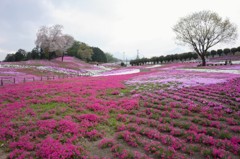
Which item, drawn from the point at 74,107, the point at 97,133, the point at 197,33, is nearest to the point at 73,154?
the point at 97,133

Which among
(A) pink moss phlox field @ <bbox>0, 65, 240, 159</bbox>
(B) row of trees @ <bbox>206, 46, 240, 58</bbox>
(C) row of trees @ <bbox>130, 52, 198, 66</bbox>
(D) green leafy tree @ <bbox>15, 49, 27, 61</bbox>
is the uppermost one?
(D) green leafy tree @ <bbox>15, 49, 27, 61</bbox>

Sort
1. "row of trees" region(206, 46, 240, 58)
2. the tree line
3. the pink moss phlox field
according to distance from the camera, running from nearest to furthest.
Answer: the pink moss phlox field → "row of trees" region(206, 46, 240, 58) → the tree line

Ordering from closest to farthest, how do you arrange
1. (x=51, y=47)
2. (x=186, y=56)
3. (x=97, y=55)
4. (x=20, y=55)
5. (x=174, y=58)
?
1. (x=51, y=47)
2. (x=186, y=56)
3. (x=174, y=58)
4. (x=20, y=55)
5. (x=97, y=55)

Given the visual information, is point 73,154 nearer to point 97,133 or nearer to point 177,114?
point 97,133

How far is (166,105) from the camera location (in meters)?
11.5

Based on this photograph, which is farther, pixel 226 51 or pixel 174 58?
pixel 174 58

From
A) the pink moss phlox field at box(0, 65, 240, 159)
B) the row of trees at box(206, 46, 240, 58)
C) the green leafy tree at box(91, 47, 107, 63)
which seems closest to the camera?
the pink moss phlox field at box(0, 65, 240, 159)

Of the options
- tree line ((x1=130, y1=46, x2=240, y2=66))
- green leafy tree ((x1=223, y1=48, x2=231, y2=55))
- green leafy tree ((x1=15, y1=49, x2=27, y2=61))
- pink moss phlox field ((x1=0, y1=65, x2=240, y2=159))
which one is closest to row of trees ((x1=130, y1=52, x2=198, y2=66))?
tree line ((x1=130, y1=46, x2=240, y2=66))

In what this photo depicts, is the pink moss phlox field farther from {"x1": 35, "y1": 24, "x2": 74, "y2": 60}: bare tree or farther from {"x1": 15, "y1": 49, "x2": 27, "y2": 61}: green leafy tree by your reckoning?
{"x1": 15, "y1": 49, "x2": 27, "y2": 61}: green leafy tree

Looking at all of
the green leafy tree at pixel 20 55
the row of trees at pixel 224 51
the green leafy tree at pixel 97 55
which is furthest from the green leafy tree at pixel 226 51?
the green leafy tree at pixel 20 55

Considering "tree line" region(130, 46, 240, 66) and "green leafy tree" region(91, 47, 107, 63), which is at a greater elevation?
"green leafy tree" region(91, 47, 107, 63)

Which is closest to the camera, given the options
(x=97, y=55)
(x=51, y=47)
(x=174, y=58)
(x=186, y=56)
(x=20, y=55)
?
(x=51, y=47)

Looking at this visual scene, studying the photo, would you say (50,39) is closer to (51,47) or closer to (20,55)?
(51,47)

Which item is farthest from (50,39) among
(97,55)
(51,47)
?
(97,55)
